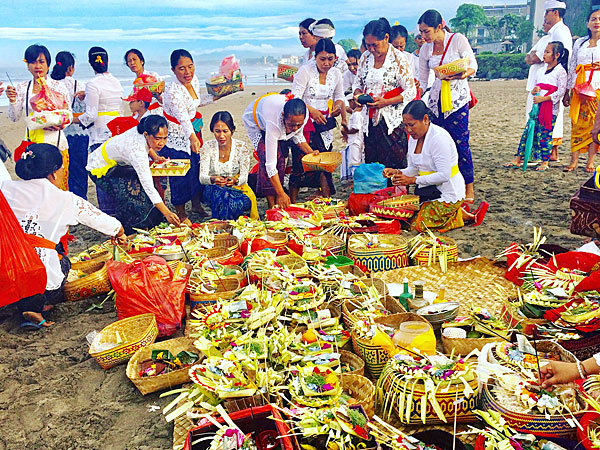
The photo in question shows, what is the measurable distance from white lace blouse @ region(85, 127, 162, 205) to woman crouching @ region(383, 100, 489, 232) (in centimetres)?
229

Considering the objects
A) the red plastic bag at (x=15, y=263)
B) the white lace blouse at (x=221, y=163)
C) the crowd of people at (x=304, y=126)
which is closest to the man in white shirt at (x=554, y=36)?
→ the crowd of people at (x=304, y=126)

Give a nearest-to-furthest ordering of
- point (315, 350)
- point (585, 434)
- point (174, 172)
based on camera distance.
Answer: point (585, 434), point (315, 350), point (174, 172)

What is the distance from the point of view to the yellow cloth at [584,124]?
638 cm

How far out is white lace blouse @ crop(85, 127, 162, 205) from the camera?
475 cm

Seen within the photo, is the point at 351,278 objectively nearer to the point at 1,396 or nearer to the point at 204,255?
the point at 204,255

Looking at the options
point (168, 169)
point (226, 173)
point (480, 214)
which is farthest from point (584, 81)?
point (168, 169)

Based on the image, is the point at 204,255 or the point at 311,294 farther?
the point at 204,255

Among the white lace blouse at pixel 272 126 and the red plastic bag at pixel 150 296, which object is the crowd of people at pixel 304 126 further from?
the red plastic bag at pixel 150 296

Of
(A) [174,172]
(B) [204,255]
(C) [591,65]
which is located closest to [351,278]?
(B) [204,255]

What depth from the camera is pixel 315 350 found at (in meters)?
2.65

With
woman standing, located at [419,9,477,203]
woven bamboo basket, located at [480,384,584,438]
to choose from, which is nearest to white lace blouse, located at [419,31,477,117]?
woman standing, located at [419,9,477,203]

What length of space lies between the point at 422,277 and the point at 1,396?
115 inches

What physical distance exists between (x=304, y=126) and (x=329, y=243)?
2.15 metres

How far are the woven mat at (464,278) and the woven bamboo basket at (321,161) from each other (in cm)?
184
